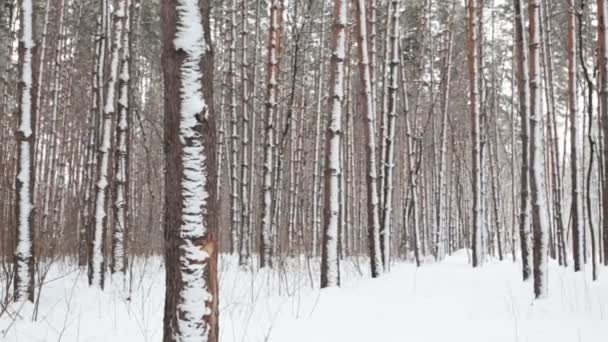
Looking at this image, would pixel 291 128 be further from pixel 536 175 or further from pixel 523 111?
pixel 536 175

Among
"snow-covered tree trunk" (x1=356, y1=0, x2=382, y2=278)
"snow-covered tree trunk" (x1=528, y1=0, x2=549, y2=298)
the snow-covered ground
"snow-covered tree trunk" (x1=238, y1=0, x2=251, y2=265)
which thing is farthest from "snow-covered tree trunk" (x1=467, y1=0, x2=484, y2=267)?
"snow-covered tree trunk" (x1=238, y1=0, x2=251, y2=265)

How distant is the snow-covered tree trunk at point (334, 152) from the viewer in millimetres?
6273

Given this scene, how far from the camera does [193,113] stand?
253 centimetres

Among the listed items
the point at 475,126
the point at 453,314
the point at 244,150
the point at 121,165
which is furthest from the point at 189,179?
the point at 475,126

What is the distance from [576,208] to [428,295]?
351 centimetres

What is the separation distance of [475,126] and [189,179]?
7.61m

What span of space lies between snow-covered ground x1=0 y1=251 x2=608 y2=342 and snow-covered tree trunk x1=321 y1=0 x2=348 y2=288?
1.84 ft

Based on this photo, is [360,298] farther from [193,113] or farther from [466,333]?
[193,113]

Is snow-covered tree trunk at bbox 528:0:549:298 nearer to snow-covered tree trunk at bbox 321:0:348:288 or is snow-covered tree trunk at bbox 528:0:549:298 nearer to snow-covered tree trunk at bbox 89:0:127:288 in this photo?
snow-covered tree trunk at bbox 321:0:348:288

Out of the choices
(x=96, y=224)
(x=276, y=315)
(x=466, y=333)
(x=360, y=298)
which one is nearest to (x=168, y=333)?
(x=276, y=315)

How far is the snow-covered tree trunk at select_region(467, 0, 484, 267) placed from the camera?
8.92 meters

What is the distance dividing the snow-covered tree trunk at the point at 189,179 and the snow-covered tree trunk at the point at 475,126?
7.28 meters

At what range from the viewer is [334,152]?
20.7ft

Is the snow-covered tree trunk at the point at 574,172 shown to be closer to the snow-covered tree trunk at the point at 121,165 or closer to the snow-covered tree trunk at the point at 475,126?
the snow-covered tree trunk at the point at 475,126
